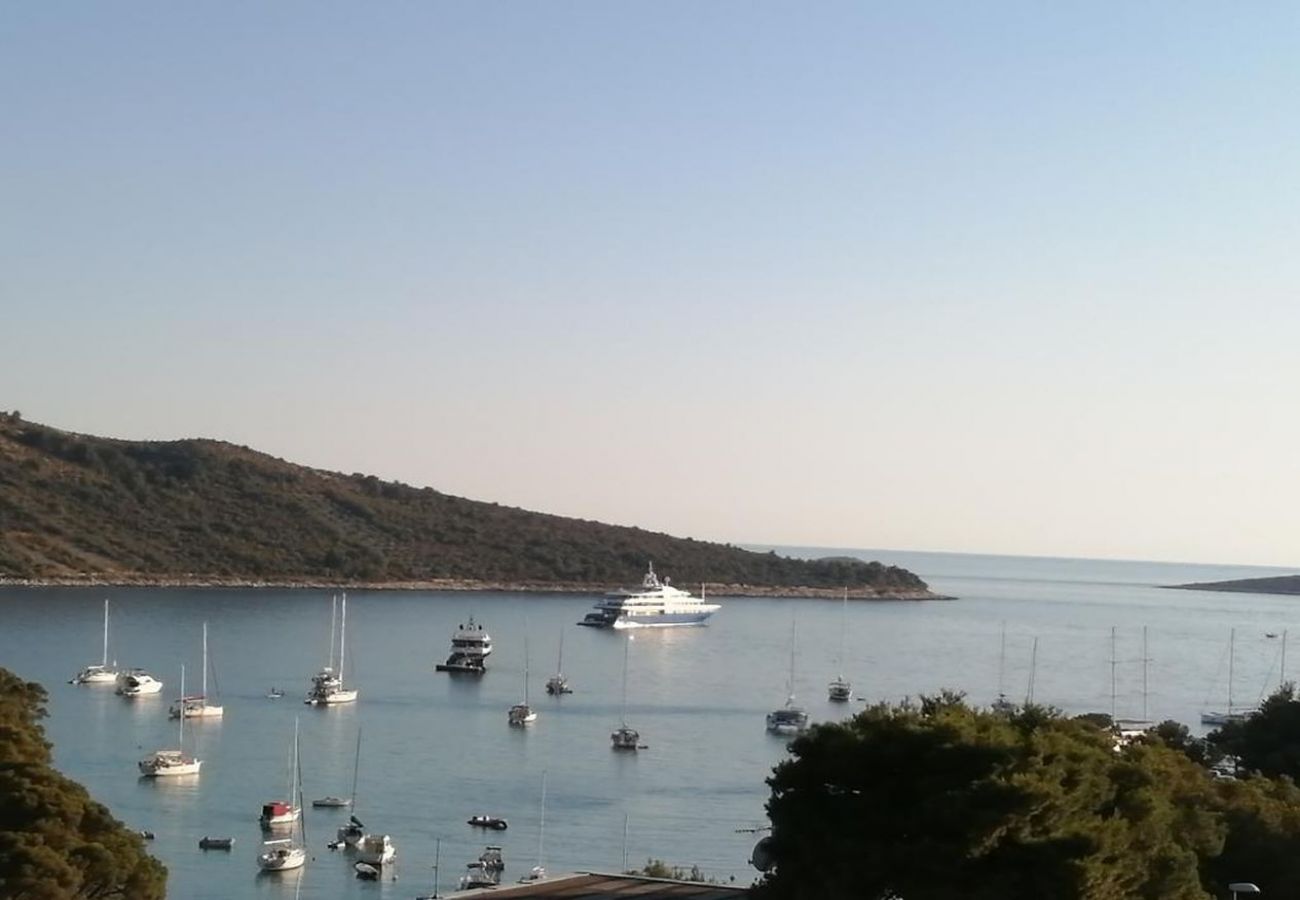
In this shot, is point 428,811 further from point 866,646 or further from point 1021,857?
point 866,646

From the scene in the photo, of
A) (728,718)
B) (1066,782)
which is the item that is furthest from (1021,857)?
(728,718)

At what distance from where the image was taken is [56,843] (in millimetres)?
18188

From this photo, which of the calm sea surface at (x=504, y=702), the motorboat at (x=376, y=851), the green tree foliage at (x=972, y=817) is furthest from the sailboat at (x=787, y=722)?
the green tree foliage at (x=972, y=817)

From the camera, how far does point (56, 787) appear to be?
18906 millimetres

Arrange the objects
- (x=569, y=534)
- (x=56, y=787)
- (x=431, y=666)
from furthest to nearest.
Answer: (x=569, y=534), (x=431, y=666), (x=56, y=787)

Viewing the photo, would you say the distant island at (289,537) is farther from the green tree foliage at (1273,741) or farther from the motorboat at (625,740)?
the green tree foliage at (1273,741)

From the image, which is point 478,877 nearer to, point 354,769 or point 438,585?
point 354,769

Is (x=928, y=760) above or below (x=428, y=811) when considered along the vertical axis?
above

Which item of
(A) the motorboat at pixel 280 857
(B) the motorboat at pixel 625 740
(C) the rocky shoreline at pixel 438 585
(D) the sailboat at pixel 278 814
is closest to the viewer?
(A) the motorboat at pixel 280 857

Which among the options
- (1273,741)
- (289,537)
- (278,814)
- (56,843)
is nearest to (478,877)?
(278,814)

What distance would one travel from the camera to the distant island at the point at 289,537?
104m

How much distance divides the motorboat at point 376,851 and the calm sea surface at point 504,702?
0.29 meters

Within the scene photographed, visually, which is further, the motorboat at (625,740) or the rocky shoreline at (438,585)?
the rocky shoreline at (438,585)

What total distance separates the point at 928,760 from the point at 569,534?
121 meters
